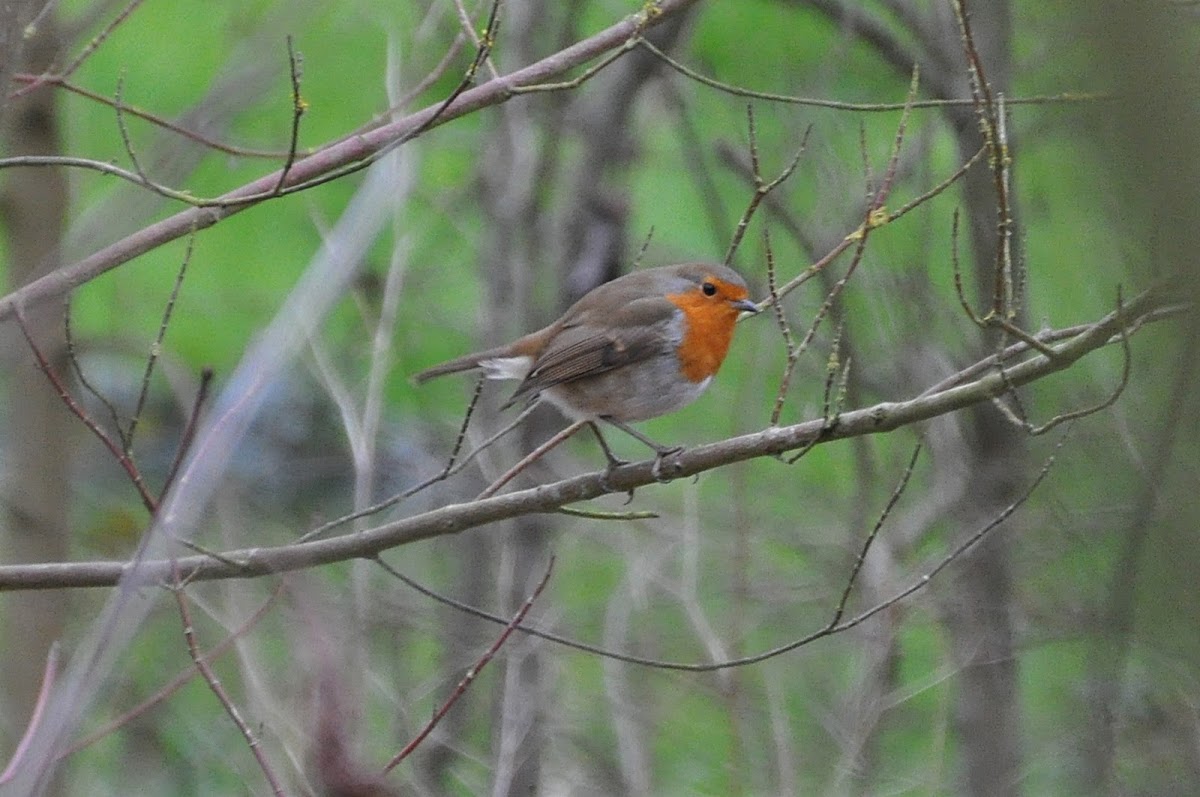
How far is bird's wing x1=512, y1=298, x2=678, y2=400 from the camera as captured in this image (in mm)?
4754

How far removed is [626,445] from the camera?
326 inches

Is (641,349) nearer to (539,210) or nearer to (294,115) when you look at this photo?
(539,210)

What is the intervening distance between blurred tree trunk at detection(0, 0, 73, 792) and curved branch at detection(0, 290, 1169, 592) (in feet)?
6.66

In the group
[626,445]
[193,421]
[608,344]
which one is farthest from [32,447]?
[626,445]

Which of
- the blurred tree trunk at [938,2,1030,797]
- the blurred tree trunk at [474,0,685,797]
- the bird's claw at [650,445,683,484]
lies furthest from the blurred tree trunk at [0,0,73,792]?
the blurred tree trunk at [938,2,1030,797]

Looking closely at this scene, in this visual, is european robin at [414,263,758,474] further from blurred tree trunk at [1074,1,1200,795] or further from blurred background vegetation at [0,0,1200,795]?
blurred tree trunk at [1074,1,1200,795]

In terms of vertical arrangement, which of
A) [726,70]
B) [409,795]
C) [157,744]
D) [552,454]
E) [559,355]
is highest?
[726,70]

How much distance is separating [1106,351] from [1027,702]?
6.74ft

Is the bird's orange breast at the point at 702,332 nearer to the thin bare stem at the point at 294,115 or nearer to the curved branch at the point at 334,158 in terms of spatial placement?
the curved branch at the point at 334,158

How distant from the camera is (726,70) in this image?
6613 millimetres

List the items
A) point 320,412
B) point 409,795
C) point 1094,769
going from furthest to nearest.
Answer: point 320,412, point 409,795, point 1094,769

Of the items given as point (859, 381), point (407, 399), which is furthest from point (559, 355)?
point (407, 399)

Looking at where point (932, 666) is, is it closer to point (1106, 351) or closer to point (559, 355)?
point (1106, 351)

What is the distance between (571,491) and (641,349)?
A: 4.44ft
